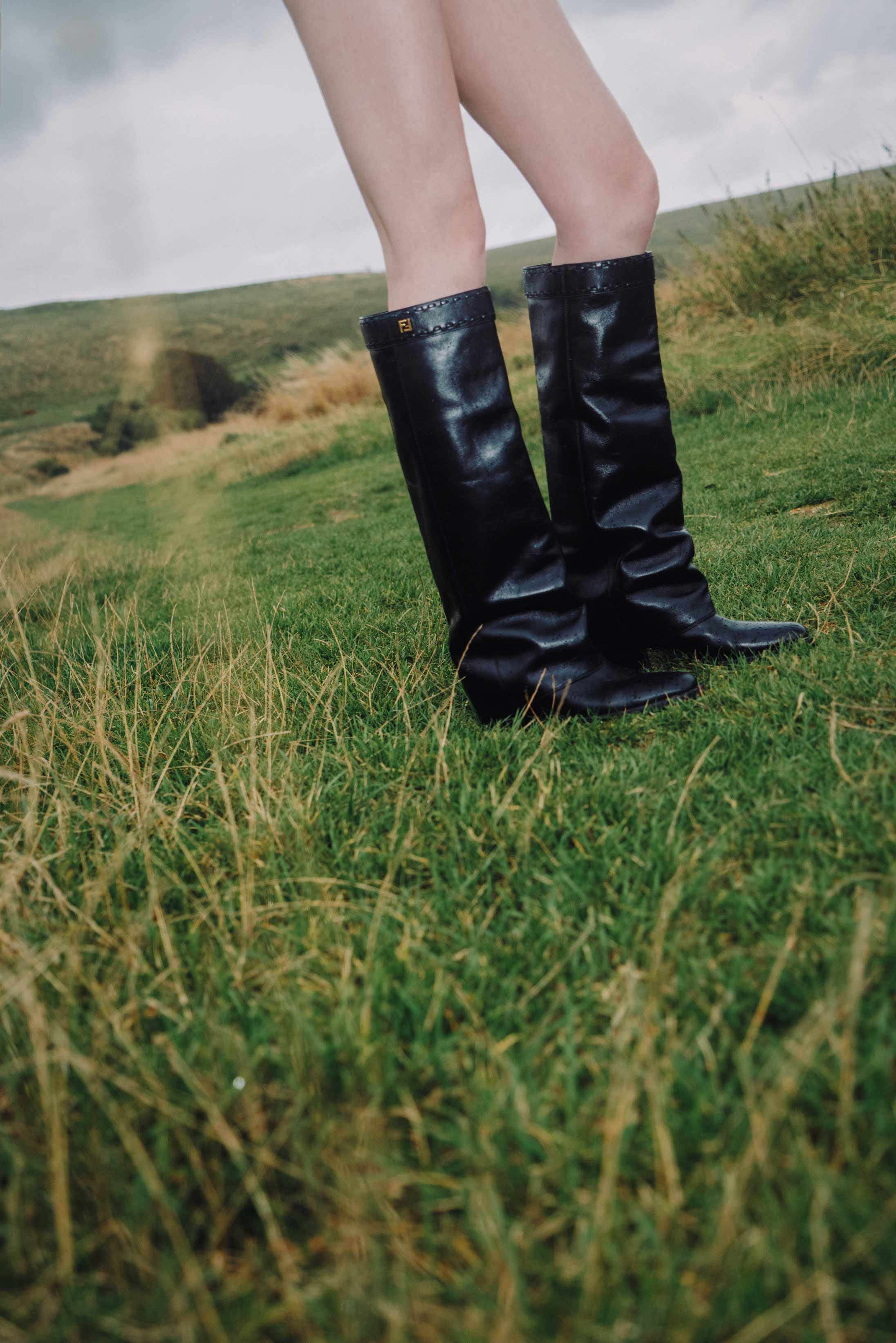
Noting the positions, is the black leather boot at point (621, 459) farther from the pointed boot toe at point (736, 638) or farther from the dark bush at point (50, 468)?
the dark bush at point (50, 468)

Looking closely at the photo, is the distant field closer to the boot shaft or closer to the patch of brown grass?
the patch of brown grass

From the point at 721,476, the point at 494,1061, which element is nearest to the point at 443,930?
the point at 494,1061

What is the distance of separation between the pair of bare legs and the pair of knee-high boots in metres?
0.08

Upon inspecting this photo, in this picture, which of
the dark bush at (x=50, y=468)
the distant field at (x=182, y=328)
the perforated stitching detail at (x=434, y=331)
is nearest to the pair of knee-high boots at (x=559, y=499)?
the perforated stitching detail at (x=434, y=331)

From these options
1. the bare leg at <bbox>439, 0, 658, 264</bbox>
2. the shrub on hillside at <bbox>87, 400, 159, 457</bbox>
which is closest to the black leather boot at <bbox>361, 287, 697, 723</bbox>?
the bare leg at <bbox>439, 0, 658, 264</bbox>

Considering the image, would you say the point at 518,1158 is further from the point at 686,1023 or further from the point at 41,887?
the point at 41,887

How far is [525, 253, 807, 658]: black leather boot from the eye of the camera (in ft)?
5.00

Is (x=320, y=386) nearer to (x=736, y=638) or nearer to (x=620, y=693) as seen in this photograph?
(x=736, y=638)

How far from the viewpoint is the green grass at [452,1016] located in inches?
21.2

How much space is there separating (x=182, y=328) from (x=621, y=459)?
148 feet

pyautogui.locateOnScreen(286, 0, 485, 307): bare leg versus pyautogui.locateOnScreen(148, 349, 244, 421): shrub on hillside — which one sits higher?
pyautogui.locateOnScreen(148, 349, 244, 421): shrub on hillside

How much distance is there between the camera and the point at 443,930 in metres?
0.87

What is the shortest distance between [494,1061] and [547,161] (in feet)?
4.67

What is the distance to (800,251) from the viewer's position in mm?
6422
